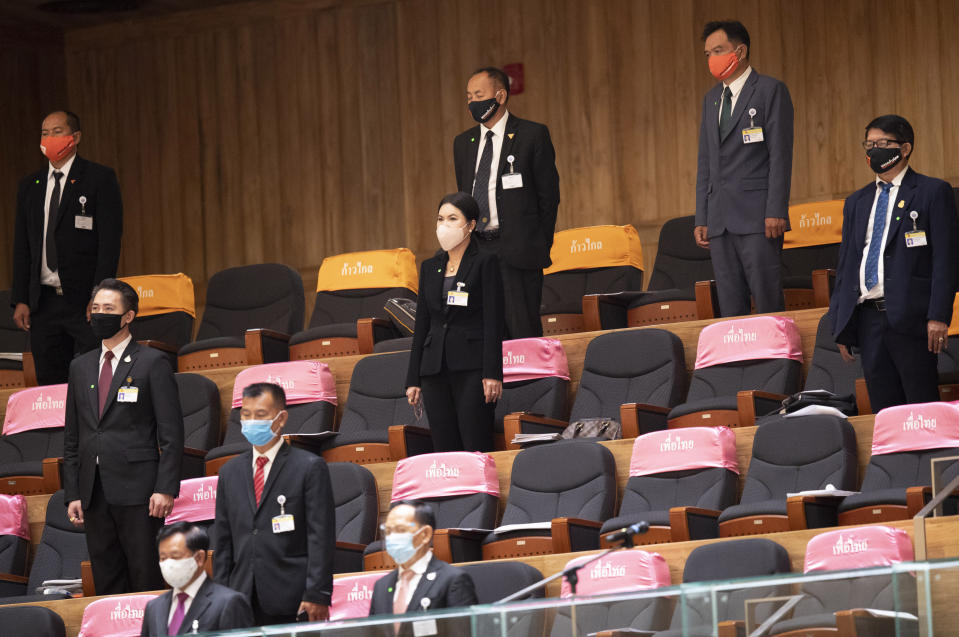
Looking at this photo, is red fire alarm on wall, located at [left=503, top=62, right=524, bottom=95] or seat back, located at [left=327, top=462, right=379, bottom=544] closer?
seat back, located at [left=327, top=462, right=379, bottom=544]

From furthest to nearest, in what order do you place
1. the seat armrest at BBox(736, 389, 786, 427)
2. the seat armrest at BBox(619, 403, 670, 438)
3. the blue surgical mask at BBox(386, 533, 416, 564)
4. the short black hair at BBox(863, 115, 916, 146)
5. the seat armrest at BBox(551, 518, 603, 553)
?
the seat armrest at BBox(619, 403, 670, 438), the seat armrest at BBox(736, 389, 786, 427), the short black hair at BBox(863, 115, 916, 146), the seat armrest at BBox(551, 518, 603, 553), the blue surgical mask at BBox(386, 533, 416, 564)

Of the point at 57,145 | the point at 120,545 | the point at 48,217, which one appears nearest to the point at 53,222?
the point at 48,217

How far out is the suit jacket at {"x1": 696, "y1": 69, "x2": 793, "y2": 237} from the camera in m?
6.18

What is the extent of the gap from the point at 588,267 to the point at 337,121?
8.22ft

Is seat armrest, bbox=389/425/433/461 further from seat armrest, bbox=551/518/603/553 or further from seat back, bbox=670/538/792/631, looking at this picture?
seat back, bbox=670/538/792/631

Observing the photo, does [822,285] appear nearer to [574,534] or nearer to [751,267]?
Result: [751,267]

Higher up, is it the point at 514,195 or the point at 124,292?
the point at 514,195

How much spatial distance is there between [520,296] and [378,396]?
0.69 metres

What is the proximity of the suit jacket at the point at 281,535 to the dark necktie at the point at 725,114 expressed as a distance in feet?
8.10

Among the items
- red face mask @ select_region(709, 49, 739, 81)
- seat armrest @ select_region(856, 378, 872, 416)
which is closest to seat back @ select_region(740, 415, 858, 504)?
seat armrest @ select_region(856, 378, 872, 416)

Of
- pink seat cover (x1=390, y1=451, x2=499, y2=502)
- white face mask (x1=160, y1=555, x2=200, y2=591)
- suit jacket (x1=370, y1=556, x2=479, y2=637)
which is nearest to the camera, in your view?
suit jacket (x1=370, y1=556, x2=479, y2=637)

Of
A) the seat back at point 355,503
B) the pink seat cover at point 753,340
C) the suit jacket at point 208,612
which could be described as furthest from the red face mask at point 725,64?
the suit jacket at point 208,612

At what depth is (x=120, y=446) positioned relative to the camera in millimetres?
5344

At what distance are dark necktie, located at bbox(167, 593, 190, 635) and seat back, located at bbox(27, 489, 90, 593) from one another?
158 cm
